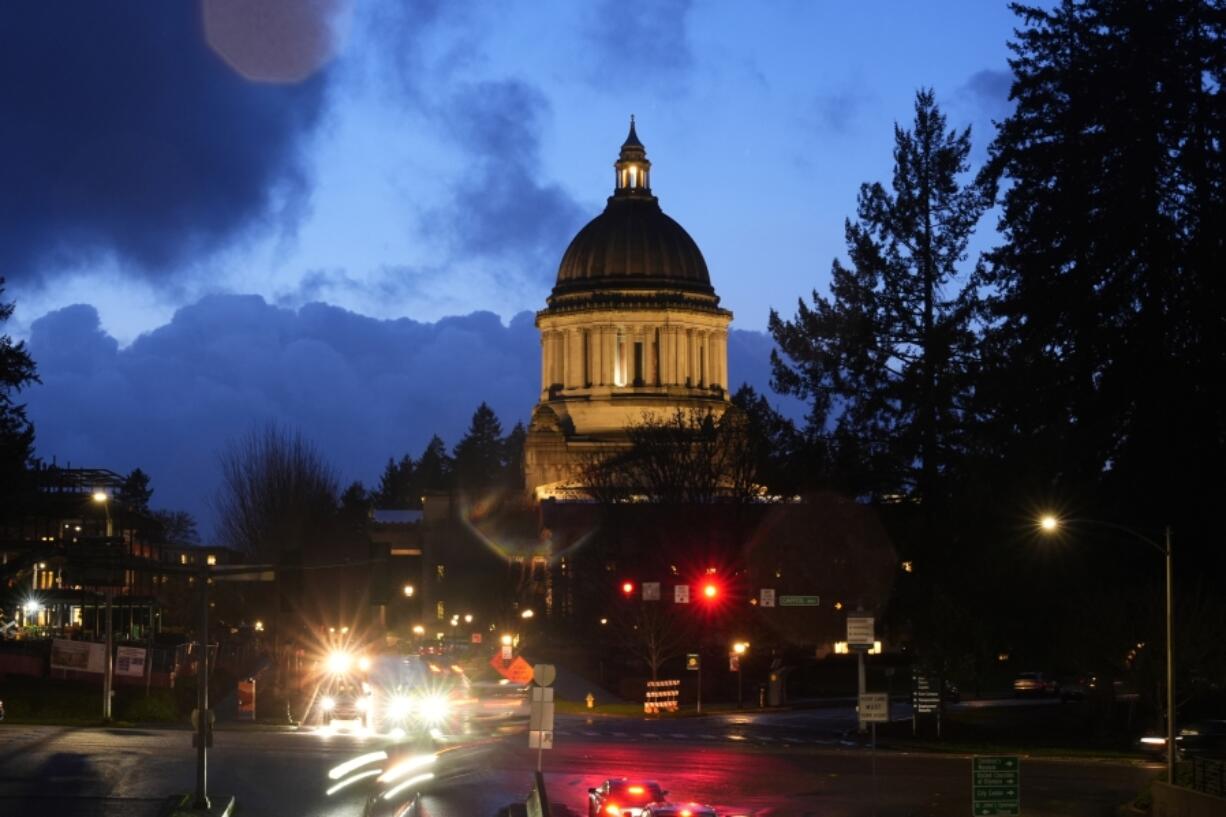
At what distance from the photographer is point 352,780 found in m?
39.2

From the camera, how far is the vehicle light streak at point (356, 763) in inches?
1550

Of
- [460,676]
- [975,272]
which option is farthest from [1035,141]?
[460,676]

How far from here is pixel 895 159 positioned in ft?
223

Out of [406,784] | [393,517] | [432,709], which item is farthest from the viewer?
[393,517]

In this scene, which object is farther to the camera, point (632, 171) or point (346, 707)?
point (632, 171)

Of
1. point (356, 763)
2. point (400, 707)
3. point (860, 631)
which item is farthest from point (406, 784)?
point (400, 707)

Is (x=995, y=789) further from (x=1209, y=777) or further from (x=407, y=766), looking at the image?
(x=407, y=766)

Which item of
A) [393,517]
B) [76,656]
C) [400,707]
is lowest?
[400,707]

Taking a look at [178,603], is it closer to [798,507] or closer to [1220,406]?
[798,507]

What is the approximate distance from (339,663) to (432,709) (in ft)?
78.7

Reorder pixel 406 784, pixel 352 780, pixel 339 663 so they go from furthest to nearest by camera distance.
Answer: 1. pixel 339 663
2. pixel 352 780
3. pixel 406 784

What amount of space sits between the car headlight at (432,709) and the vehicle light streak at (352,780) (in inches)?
496

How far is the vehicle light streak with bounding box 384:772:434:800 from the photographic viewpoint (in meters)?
37.2

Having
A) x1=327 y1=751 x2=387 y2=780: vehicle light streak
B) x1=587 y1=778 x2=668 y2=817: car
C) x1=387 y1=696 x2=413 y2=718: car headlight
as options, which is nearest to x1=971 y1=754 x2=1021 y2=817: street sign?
x1=587 y1=778 x2=668 y2=817: car
